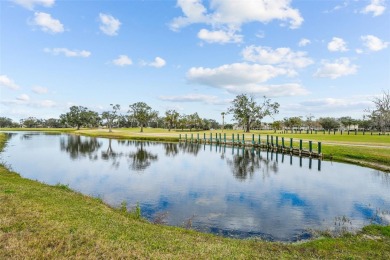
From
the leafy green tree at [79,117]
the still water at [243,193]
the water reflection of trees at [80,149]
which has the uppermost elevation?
the leafy green tree at [79,117]

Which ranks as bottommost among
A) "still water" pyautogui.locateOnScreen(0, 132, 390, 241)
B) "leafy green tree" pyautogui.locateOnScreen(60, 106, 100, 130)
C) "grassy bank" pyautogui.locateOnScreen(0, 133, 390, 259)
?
"still water" pyautogui.locateOnScreen(0, 132, 390, 241)

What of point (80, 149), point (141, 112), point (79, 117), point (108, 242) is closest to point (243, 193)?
point (108, 242)

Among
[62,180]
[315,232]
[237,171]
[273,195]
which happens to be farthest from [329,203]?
[62,180]

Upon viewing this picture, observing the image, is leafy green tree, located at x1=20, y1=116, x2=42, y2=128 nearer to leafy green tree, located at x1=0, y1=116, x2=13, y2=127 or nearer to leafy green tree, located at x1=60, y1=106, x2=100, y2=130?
leafy green tree, located at x1=0, y1=116, x2=13, y2=127

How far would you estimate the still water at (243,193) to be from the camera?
13.1 metres

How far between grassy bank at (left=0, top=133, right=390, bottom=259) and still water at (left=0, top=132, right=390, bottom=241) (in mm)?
2616

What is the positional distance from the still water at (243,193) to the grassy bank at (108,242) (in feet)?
8.58

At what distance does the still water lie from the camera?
13.1 metres

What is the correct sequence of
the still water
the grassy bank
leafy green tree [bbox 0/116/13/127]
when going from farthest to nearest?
leafy green tree [bbox 0/116/13/127] → the still water → the grassy bank

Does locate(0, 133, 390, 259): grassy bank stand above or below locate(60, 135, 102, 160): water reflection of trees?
above

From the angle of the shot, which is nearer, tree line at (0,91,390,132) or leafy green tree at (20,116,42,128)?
tree line at (0,91,390,132)

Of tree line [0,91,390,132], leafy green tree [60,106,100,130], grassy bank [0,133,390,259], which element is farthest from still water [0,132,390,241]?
leafy green tree [60,106,100,130]

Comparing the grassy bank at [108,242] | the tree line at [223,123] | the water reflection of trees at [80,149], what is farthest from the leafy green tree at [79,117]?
the grassy bank at [108,242]

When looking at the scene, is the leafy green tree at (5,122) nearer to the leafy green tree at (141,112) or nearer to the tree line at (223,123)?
the tree line at (223,123)
